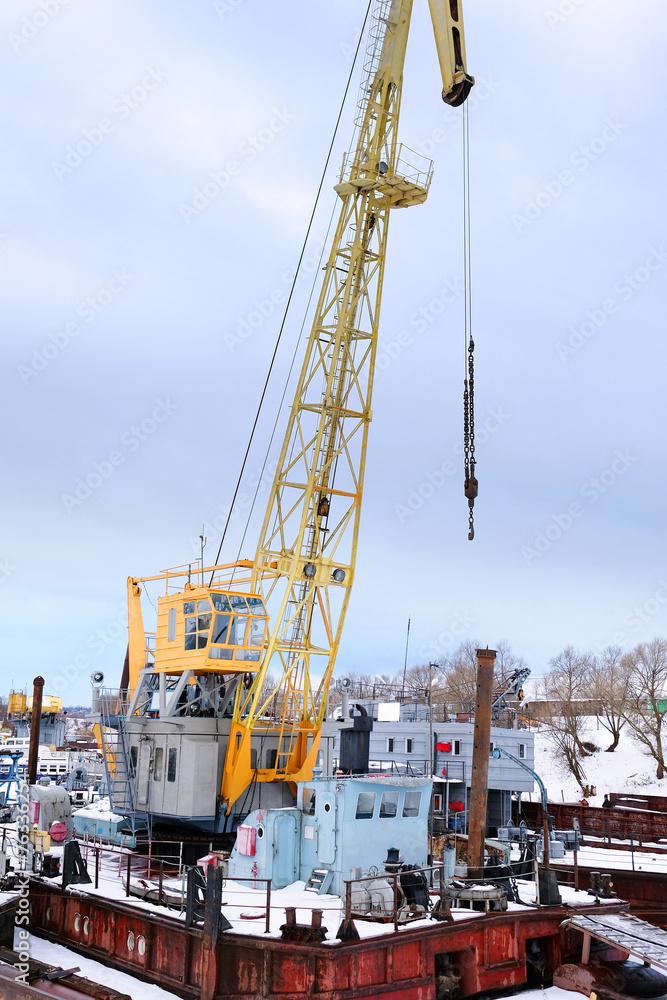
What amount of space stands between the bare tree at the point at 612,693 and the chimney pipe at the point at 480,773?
52.6 metres

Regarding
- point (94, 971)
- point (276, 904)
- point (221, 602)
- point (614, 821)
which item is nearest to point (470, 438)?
point (221, 602)

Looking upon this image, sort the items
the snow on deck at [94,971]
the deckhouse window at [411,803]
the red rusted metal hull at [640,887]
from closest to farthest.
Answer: the snow on deck at [94,971] → the deckhouse window at [411,803] → the red rusted metal hull at [640,887]

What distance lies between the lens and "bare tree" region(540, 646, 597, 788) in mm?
67312

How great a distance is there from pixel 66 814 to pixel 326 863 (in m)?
11.2

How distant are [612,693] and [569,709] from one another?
4719mm

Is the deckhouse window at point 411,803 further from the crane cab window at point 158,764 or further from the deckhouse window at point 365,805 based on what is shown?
the crane cab window at point 158,764

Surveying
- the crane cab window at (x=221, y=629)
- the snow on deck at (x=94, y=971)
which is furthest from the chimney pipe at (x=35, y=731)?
the snow on deck at (x=94, y=971)

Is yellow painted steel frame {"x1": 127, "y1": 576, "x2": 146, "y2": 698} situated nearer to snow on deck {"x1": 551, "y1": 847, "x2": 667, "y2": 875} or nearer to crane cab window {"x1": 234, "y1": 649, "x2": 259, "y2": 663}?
crane cab window {"x1": 234, "y1": 649, "x2": 259, "y2": 663}

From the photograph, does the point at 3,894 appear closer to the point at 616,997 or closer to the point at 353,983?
the point at 353,983

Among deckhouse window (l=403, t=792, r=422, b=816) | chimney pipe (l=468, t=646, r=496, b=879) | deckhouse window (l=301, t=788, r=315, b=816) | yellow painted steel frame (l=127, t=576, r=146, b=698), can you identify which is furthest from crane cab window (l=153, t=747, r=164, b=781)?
chimney pipe (l=468, t=646, r=496, b=879)

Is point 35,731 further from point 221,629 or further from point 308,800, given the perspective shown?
point 308,800

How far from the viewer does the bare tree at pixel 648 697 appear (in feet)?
210

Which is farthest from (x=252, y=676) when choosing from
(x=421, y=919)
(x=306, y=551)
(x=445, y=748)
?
(x=445, y=748)

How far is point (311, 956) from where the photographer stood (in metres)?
15.6
